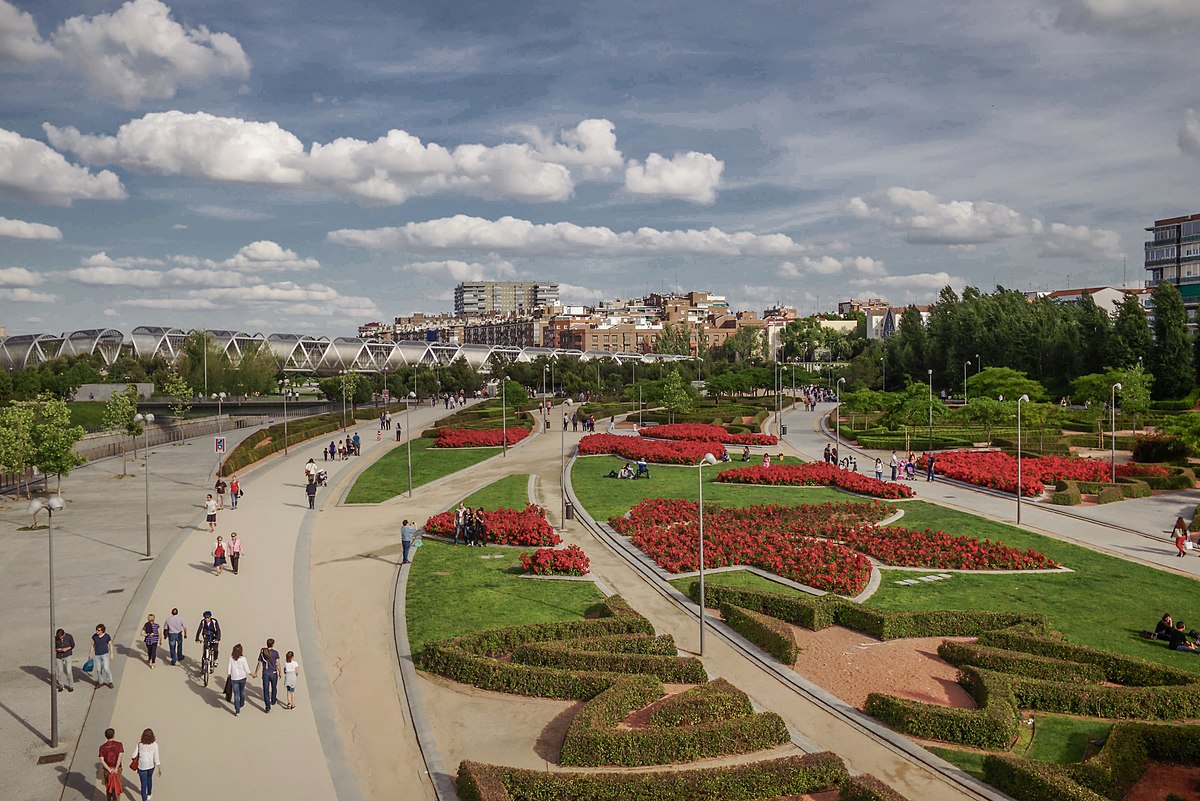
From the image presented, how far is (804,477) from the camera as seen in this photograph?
136 ft

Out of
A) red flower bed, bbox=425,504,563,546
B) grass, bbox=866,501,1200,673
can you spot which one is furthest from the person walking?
grass, bbox=866,501,1200,673

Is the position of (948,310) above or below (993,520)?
above

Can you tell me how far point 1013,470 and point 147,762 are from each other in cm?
3981

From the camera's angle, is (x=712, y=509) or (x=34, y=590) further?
(x=712, y=509)

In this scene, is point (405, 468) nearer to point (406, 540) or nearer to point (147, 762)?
point (406, 540)

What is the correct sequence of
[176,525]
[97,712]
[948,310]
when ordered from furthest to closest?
[948,310]
[176,525]
[97,712]

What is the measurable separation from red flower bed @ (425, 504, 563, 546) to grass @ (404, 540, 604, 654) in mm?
1532

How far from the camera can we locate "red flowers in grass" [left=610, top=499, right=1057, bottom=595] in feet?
82.6

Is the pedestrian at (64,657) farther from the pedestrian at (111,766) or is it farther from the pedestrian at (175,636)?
the pedestrian at (111,766)

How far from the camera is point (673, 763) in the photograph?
46.4ft

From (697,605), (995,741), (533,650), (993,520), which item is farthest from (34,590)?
(993,520)

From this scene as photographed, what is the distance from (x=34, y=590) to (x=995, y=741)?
84.4 feet

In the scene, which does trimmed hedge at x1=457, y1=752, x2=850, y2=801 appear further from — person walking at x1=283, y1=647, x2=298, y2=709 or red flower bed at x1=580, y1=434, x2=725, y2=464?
red flower bed at x1=580, y1=434, x2=725, y2=464

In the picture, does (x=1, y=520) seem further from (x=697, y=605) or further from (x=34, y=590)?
(x=697, y=605)
